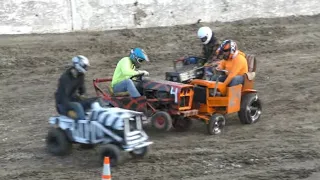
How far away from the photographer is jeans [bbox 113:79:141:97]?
12.9 m

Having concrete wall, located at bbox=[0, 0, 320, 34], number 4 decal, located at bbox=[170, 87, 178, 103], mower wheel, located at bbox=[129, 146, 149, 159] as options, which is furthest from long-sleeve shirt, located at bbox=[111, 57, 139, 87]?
concrete wall, located at bbox=[0, 0, 320, 34]

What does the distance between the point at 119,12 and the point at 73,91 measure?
399 inches

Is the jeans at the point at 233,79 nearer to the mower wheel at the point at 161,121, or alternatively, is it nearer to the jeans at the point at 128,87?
the mower wheel at the point at 161,121

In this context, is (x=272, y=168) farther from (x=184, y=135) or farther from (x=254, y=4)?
(x=254, y=4)

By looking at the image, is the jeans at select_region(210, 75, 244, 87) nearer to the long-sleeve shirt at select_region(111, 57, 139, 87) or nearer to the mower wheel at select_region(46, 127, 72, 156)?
the long-sleeve shirt at select_region(111, 57, 139, 87)

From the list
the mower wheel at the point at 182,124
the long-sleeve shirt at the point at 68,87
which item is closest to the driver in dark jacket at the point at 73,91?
the long-sleeve shirt at the point at 68,87

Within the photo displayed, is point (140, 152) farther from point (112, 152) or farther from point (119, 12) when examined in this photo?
point (119, 12)

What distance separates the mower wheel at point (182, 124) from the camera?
525 inches

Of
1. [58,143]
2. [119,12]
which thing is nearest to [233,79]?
[58,143]

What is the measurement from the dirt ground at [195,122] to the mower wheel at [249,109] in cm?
16

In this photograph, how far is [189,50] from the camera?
20.4m

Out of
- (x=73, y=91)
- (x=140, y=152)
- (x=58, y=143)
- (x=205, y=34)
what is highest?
(x=205, y=34)

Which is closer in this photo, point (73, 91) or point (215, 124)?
point (73, 91)

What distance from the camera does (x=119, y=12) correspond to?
70.4 feet
